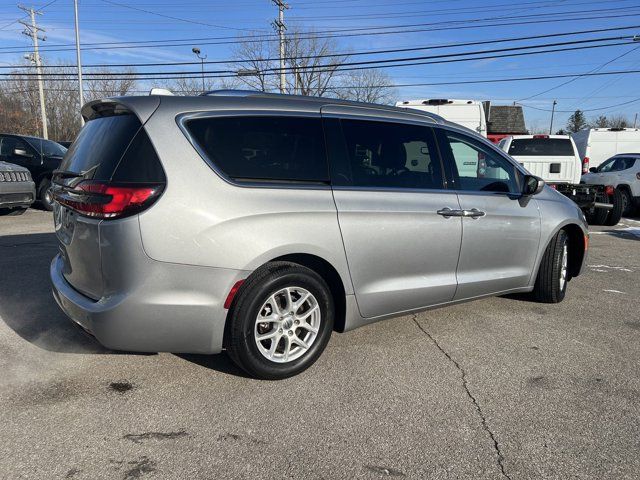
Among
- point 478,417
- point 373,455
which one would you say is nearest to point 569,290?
point 478,417

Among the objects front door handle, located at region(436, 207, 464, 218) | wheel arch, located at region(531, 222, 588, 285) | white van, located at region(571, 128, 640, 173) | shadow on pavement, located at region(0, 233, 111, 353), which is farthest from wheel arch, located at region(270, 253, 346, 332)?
white van, located at region(571, 128, 640, 173)

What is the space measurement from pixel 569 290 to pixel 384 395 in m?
3.69

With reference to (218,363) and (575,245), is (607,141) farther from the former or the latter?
(218,363)

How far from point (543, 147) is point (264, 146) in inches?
400

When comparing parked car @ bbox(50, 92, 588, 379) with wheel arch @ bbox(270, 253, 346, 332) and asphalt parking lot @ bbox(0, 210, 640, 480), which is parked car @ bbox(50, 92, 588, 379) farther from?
asphalt parking lot @ bbox(0, 210, 640, 480)

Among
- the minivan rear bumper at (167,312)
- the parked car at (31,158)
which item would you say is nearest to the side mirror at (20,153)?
the parked car at (31,158)

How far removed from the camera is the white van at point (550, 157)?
447 inches

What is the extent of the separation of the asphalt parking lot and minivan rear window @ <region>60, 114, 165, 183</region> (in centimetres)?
137

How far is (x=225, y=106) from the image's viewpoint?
3148 millimetres

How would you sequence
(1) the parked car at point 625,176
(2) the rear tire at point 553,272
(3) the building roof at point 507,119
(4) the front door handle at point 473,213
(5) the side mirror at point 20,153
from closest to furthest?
(4) the front door handle at point 473,213
(2) the rear tire at point 553,272
(5) the side mirror at point 20,153
(1) the parked car at point 625,176
(3) the building roof at point 507,119

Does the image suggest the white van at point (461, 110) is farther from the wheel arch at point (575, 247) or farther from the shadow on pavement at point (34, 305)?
the shadow on pavement at point (34, 305)

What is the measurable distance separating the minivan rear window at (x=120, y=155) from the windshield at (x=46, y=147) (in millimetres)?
10339

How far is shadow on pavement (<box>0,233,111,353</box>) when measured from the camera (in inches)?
154

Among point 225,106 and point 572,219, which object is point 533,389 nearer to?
point 572,219
